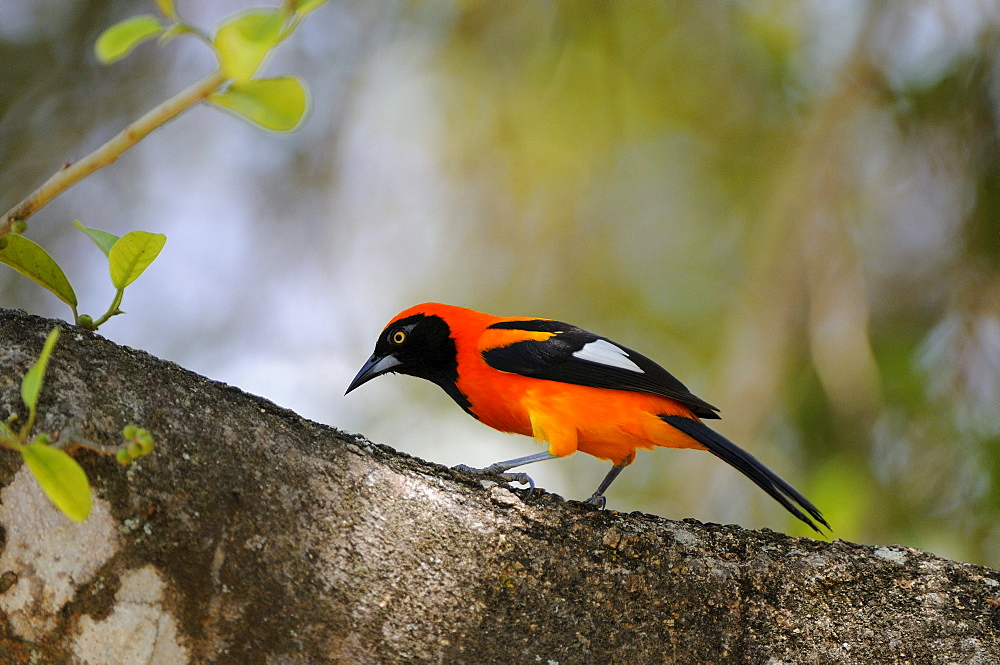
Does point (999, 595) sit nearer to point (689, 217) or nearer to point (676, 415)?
point (676, 415)

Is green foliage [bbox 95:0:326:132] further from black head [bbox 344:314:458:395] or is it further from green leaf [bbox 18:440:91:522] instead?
black head [bbox 344:314:458:395]

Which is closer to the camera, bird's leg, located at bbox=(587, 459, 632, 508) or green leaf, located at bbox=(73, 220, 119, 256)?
green leaf, located at bbox=(73, 220, 119, 256)

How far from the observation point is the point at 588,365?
3686mm

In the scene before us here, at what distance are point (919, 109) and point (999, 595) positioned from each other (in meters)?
4.49

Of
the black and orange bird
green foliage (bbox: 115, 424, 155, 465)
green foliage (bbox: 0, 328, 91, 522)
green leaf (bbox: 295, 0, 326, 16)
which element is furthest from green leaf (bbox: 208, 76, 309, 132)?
the black and orange bird

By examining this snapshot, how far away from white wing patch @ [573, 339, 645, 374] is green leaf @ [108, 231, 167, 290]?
2.07 meters

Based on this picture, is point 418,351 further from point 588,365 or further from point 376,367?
point 588,365

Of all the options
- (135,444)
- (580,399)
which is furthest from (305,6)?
(580,399)

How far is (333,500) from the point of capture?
194 cm

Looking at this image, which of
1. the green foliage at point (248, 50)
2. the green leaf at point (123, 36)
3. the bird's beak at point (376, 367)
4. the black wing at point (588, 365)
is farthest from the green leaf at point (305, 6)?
the bird's beak at point (376, 367)

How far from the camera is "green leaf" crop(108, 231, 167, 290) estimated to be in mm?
1957

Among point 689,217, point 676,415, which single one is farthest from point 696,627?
point 689,217

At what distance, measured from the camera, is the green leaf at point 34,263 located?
1930mm

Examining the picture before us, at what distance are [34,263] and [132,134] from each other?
0.71m
